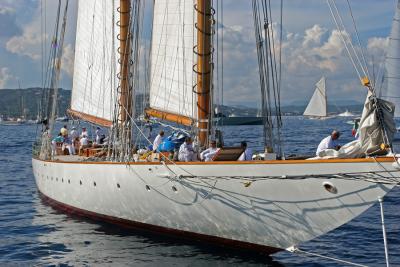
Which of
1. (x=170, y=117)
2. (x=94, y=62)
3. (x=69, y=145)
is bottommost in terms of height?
(x=69, y=145)

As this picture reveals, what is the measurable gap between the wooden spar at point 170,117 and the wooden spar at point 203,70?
584 millimetres

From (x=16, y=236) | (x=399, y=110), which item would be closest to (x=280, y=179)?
(x=16, y=236)

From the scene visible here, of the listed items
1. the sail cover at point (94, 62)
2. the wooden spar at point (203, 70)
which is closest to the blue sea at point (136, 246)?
the wooden spar at point (203, 70)

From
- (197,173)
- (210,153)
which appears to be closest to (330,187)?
(197,173)

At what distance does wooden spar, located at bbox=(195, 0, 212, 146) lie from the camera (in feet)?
63.9

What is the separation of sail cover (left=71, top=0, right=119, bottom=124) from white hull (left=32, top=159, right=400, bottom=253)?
285 inches

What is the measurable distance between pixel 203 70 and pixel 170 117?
2.42 m

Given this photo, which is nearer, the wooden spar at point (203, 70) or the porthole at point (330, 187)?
the porthole at point (330, 187)

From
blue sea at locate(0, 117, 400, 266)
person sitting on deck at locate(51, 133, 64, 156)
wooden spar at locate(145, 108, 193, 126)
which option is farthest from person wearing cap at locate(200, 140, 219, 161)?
person sitting on deck at locate(51, 133, 64, 156)

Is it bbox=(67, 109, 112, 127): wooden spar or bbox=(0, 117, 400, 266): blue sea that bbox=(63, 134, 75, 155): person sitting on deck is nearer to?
bbox=(67, 109, 112, 127): wooden spar

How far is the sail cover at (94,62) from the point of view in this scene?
27000mm

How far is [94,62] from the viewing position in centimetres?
2836

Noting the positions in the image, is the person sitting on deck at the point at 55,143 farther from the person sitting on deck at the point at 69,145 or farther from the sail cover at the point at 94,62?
the sail cover at the point at 94,62

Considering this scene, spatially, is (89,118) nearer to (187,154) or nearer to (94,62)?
(94,62)
